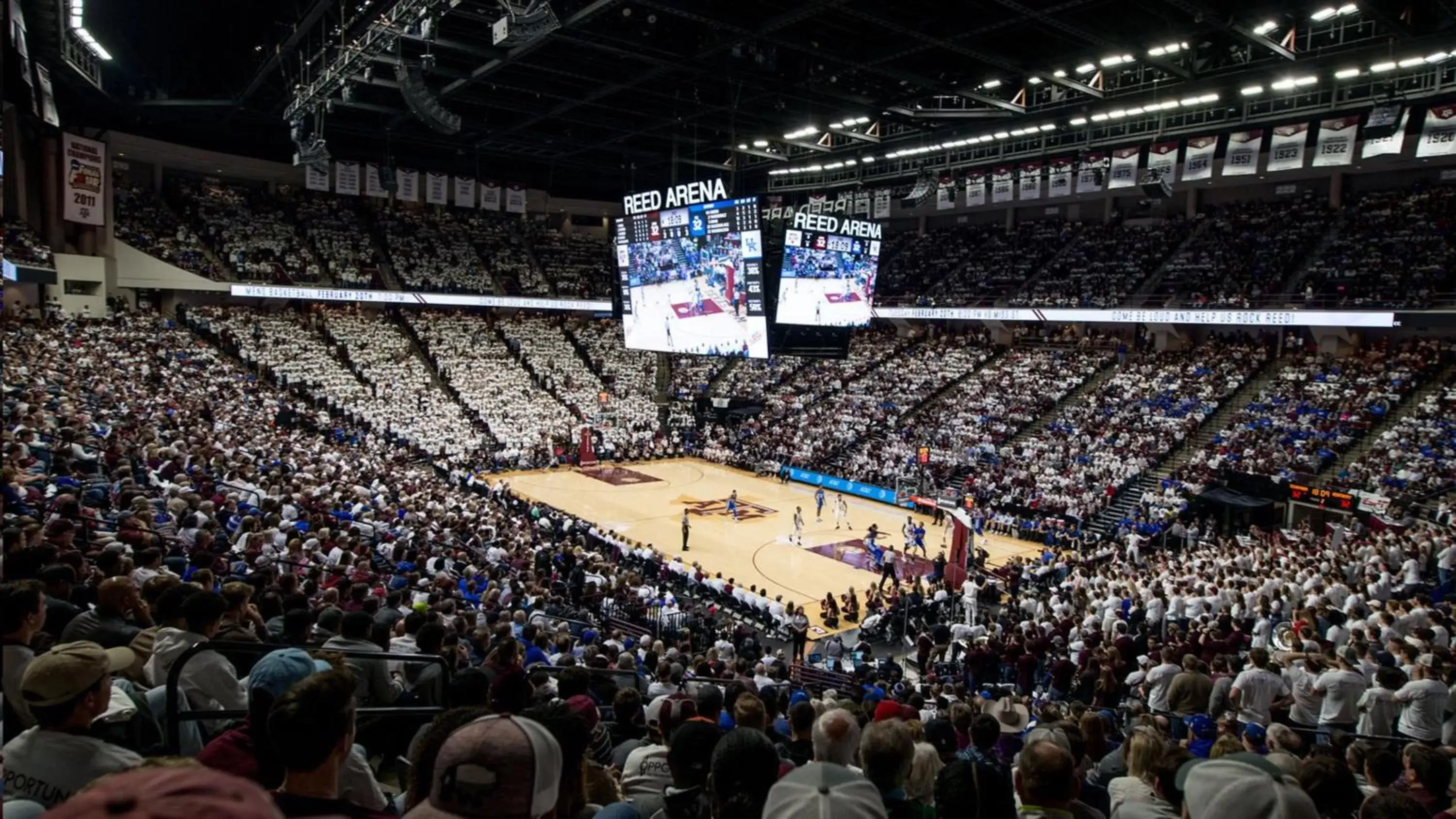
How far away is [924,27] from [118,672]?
24433 mm

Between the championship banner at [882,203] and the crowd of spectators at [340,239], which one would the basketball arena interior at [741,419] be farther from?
the championship banner at [882,203]

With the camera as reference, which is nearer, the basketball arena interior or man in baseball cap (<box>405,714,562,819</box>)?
man in baseball cap (<box>405,714,562,819</box>)

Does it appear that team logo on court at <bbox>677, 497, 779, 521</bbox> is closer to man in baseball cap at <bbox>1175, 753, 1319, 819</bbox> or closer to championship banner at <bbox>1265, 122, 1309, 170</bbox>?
championship banner at <bbox>1265, 122, 1309, 170</bbox>

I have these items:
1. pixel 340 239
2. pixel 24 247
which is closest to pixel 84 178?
pixel 24 247

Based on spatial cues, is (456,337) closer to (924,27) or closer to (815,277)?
(815,277)

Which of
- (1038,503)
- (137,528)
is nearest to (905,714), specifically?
(137,528)

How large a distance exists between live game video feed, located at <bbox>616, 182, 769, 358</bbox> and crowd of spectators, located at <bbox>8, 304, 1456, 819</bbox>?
7.90 m

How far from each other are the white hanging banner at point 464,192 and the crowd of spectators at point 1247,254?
34.5m

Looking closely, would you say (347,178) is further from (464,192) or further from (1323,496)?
(1323,496)

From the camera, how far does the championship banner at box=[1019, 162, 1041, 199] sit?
33.5 metres

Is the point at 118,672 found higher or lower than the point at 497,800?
lower

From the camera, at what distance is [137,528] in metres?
8.45

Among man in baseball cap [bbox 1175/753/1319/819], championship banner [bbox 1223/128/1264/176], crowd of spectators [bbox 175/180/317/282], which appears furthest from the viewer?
crowd of spectators [bbox 175/180/317/282]

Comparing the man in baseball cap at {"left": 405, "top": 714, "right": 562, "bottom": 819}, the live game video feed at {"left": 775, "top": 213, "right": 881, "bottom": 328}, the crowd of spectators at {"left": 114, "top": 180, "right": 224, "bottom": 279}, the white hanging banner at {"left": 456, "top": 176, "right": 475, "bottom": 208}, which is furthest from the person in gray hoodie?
the white hanging banner at {"left": 456, "top": 176, "right": 475, "bottom": 208}
